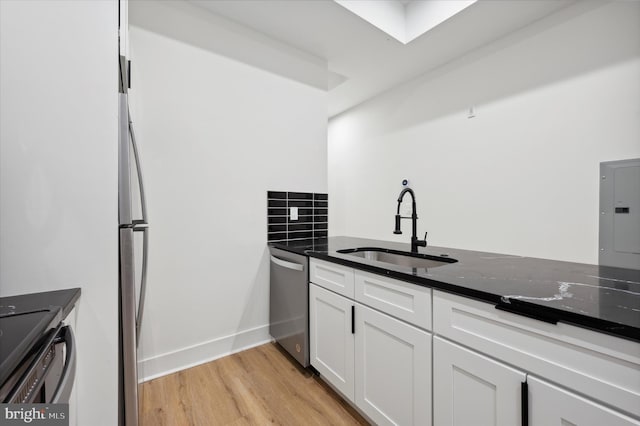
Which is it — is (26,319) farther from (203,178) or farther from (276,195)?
(276,195)

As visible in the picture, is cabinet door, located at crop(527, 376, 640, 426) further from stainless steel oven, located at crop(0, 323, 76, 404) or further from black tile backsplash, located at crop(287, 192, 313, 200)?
black tile backsplash, located at crop(287, 192, 313, 200)

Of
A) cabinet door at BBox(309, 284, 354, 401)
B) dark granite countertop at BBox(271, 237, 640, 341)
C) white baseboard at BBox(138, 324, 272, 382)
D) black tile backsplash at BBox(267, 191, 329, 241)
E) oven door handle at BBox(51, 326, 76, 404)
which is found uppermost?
black tile backsplash at BBox(267, 191, 329, 241)

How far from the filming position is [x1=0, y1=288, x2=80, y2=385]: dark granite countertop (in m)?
0.58

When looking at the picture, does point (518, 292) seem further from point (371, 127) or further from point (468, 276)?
point (371, 127)

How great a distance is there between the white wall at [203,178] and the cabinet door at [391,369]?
1.18 metres

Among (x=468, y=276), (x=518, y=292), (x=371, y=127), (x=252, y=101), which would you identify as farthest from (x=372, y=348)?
(x=371, y=127)

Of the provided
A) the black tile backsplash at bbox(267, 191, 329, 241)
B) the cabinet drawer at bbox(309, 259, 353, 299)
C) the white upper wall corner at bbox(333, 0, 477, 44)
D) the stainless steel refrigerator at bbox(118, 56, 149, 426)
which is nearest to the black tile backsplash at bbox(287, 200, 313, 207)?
the black tile backsplash at bbox(267, 191, 329, 241)

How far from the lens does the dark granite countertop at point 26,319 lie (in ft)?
1.90

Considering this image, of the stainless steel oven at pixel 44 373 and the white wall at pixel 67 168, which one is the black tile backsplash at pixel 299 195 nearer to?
the white wall at pixel 67 168

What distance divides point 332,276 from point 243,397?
0.92 m

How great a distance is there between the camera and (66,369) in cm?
70

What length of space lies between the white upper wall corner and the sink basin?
71.1 inches

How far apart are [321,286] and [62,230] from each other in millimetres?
1250

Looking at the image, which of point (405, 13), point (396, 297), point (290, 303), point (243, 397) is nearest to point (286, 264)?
point (290, 303)
